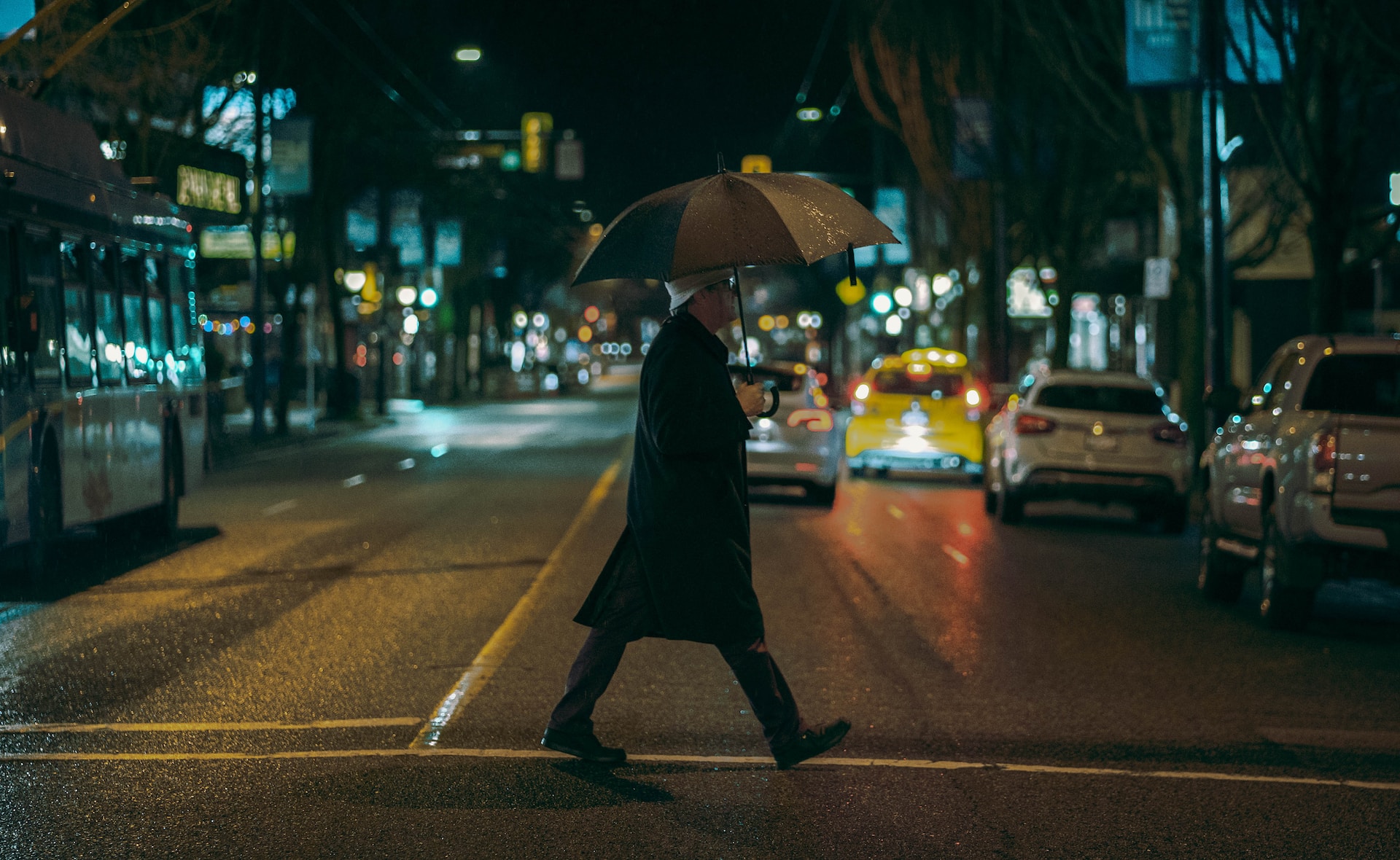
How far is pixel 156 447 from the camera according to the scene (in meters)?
14.7

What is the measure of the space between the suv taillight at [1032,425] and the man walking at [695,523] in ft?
38.4

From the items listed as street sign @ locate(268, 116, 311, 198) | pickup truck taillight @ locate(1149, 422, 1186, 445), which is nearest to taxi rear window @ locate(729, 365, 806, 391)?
pickup truck taillight @ locate(1149, 422, 1186, 445)

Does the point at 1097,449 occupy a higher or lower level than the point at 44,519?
lower

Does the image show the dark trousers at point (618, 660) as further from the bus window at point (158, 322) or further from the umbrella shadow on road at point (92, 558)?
the bus window at point (158, 322)

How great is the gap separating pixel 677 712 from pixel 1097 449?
10681mm

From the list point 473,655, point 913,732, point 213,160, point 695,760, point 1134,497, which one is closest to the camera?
point 695,760

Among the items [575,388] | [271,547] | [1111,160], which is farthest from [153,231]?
[575,388]

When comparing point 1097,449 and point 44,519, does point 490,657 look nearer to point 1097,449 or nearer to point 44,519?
point 44,519

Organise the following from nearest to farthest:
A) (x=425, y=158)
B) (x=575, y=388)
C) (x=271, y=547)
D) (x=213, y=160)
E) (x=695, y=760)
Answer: (x=695, y=760) < (x=271, y=547) < (x=213, y=160) < (x=425, y=158) < (x=575, y=388)

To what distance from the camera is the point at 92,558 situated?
14008 millimetres

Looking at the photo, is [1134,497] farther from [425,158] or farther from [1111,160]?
[425,158]

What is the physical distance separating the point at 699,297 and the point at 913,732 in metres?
2.31

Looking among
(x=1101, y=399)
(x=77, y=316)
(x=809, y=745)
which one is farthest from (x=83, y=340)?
(x=1101, y=399)

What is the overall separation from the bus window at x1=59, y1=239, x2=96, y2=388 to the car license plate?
9864 mm
